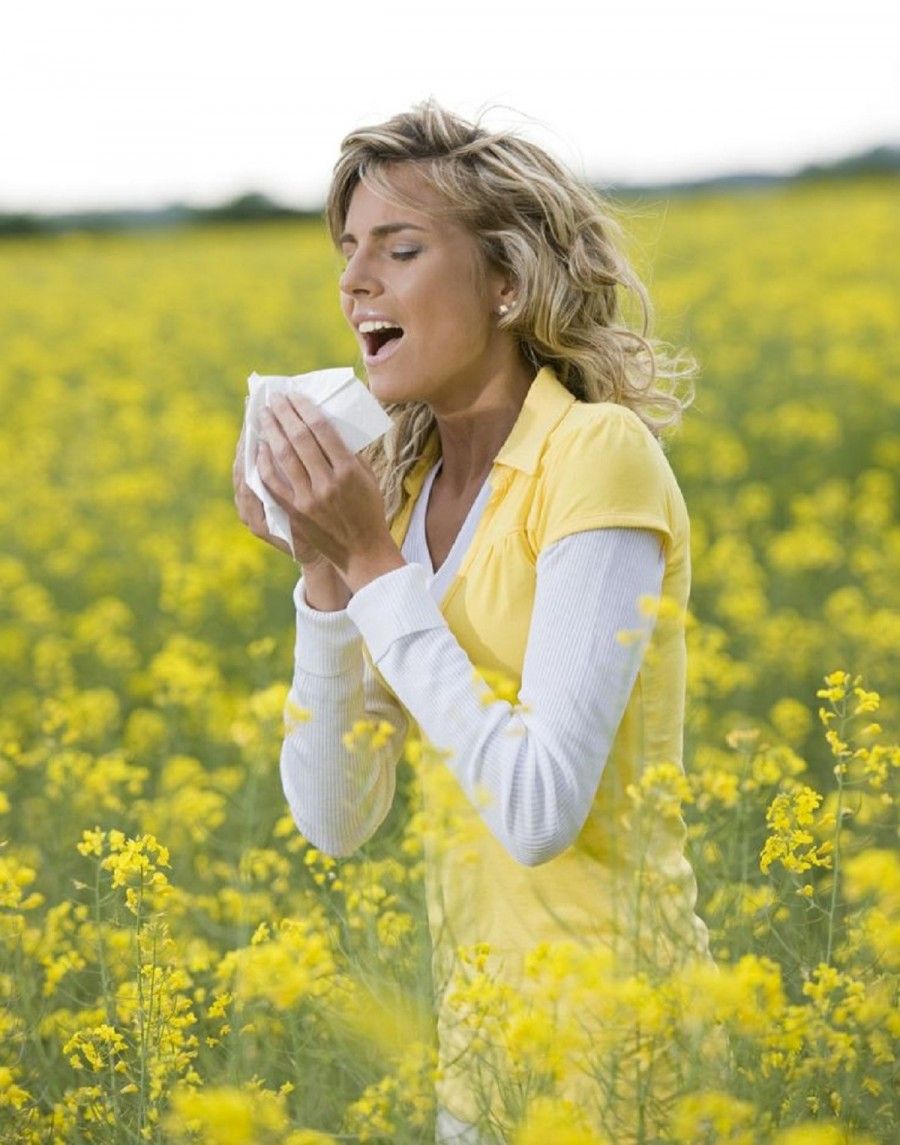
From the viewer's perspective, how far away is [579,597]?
6.03 ft

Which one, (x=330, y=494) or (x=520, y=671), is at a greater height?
(x=330, y=494)

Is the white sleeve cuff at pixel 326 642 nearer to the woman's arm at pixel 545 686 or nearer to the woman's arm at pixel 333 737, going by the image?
the woman's arm at pixel 333 737

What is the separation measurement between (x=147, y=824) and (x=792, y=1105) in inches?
65.9

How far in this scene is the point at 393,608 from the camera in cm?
189

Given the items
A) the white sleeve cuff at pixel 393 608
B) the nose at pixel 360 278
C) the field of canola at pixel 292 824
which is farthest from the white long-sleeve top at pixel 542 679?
the nose at pixel 360 278

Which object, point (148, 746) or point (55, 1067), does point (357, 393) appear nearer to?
point (55, 1067)

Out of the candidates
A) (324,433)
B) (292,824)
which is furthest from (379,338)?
(292,824)

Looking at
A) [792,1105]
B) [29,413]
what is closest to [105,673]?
[792,1105]

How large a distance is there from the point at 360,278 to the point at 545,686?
0.59 m

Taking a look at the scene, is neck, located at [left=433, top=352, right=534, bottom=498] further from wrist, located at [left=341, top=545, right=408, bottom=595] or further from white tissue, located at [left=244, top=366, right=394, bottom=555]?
wrist, located at [left=341, top=545, right=408, bottom=595]

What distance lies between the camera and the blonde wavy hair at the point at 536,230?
210 centimetres

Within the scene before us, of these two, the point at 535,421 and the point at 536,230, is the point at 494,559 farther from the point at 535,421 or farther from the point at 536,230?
the point at 536,230

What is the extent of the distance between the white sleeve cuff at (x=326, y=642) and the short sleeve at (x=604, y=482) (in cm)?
28

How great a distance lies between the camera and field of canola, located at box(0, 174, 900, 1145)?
177cm
